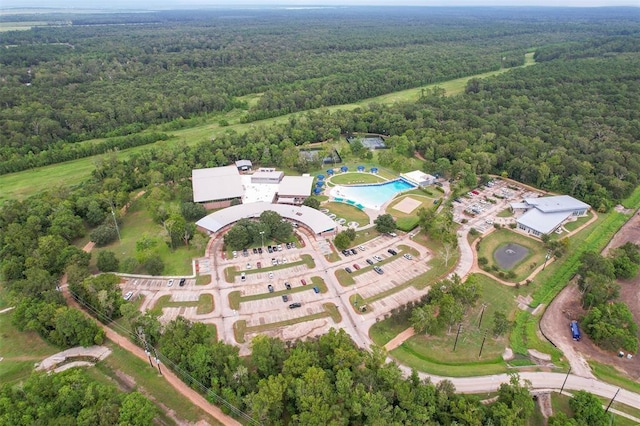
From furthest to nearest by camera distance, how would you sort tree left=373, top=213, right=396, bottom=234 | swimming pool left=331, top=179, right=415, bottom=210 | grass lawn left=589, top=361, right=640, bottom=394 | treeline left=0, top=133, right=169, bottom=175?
treeline left=0, top=133, right=169, bottom=175 → swimming pool left=331, top=179, right=415, bottom=210 → tree left=373, top=213, right=396, bottom=234 → grass lawn left=589, top=361, right=640, bottom=394

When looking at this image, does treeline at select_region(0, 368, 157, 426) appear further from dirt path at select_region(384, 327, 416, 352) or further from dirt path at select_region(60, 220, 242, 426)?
dirt path at select_region(384, 327, 416, 352)

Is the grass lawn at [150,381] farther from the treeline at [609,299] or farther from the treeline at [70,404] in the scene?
the treeline at [609,299]

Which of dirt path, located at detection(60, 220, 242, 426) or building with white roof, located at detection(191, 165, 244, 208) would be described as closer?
dirt path, located at detection(60, 220, 242, 426)

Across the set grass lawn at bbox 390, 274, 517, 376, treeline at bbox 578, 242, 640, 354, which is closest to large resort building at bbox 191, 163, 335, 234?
grass lawn at bbox 390, 274, 517, 376

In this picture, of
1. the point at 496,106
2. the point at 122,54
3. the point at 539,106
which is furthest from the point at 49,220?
the point at 122,54

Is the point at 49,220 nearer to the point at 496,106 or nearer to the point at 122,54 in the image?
the point at 496,106
